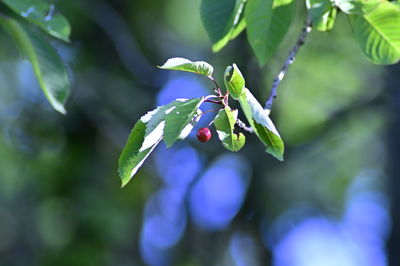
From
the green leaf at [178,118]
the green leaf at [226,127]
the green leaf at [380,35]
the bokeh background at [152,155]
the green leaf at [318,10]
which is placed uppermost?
the green leaf at [178,118]

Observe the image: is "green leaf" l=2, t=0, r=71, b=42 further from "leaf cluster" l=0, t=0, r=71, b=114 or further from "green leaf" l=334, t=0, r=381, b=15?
"green leaf" l=334, t=0, r=381, b=15

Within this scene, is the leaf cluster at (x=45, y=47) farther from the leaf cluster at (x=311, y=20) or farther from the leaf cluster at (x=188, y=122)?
the leaf cluster at (x=188, y=122)

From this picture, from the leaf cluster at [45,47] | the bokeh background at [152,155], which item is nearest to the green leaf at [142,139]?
the leaf cluster at [45,47]

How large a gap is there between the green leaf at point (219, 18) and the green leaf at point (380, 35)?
33cm

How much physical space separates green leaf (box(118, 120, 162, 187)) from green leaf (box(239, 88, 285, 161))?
23cm

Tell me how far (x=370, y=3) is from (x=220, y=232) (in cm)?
434

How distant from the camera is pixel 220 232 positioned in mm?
5785

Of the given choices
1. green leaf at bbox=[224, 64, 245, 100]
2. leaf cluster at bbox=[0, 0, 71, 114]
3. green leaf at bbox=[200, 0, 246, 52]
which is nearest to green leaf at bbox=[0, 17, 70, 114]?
leaf cluster at bbox=[0, 0, 71, 114]

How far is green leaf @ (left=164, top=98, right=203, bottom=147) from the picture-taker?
133 centimetres

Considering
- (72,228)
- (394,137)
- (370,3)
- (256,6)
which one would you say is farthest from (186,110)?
(72,228)

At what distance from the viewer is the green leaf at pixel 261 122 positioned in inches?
52.5

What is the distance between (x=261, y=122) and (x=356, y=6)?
0.49 m

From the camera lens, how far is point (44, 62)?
222 cm

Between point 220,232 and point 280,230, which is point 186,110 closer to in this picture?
point 220,232
